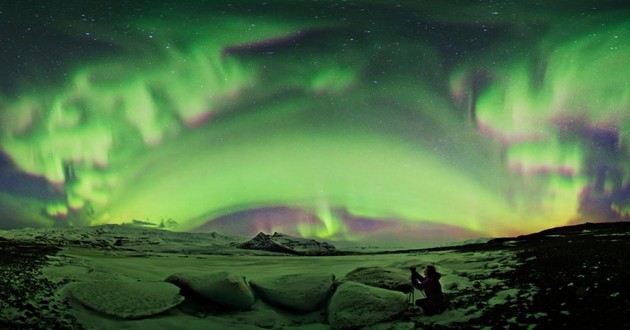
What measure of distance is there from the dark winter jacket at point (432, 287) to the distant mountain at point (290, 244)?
10035cm

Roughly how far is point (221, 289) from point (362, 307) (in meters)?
6.30

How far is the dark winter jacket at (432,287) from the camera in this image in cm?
1641

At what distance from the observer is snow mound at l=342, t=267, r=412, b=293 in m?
21.5

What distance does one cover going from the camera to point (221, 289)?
1964 centimetres

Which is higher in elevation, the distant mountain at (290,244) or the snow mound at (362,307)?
the snow mound at (362,307)

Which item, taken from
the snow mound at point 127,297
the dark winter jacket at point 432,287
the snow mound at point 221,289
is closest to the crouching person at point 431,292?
the dark winter jacket at point 432,287

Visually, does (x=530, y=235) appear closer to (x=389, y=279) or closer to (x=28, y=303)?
(x=389, y=279)

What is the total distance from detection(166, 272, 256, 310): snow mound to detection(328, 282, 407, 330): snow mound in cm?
388

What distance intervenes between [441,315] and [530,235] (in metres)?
35.6

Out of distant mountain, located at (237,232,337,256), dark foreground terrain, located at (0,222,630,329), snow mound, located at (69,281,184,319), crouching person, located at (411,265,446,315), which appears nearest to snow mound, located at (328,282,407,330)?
dark foreground terrain, located at (0,222,630,329)

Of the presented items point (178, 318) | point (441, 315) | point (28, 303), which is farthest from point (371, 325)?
point (28, 303)

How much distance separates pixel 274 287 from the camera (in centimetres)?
2059

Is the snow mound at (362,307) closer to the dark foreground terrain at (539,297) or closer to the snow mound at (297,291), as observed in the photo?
the dark foreground terrain at (539,297)

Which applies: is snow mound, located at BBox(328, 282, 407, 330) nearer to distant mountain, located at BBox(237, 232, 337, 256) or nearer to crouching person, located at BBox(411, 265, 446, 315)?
crouching person, located at BBox(411, 265, 446, 315)
